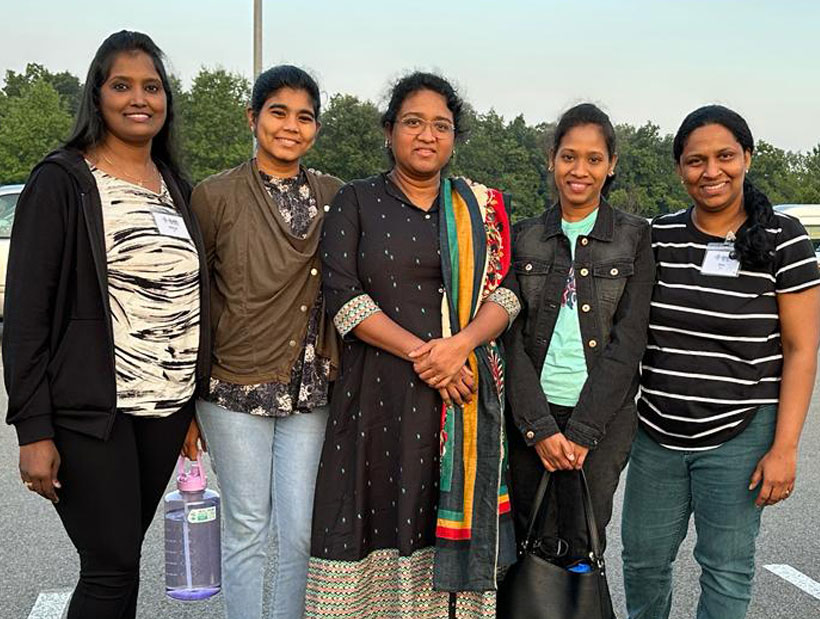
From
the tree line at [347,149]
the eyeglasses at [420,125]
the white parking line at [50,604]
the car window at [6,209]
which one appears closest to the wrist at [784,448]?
the eyeglasses at [420,125]

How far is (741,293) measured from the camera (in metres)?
2.64

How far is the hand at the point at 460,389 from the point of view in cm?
269

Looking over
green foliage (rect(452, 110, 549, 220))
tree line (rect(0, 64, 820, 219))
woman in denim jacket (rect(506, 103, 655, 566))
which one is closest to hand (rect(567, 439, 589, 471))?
woman in denim jacket (rect(506, 103, 655, 566))

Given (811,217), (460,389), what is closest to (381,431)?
(460,389)

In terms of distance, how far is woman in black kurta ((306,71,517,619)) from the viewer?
8.93 feet

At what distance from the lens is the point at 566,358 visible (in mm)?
2809

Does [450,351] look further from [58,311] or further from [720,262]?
[58,311]

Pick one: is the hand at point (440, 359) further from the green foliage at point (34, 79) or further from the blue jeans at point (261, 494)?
the green foliage at point (34, 79)

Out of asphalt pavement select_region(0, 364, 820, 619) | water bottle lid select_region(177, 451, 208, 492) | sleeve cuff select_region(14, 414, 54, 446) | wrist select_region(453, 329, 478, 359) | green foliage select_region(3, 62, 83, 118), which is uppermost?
green foliage select_region(3, 62, 83, 118)

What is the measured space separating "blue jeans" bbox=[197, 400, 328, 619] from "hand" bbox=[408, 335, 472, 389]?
1.54 feet

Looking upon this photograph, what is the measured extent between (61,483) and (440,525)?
3.99 ft

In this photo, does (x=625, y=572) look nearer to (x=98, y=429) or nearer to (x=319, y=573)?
(x=319, y=573)

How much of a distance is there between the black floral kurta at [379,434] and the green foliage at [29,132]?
105 ft

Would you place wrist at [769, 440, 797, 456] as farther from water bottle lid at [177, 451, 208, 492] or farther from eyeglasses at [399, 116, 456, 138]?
water bottle lid at [177, 451, 208, 492]
